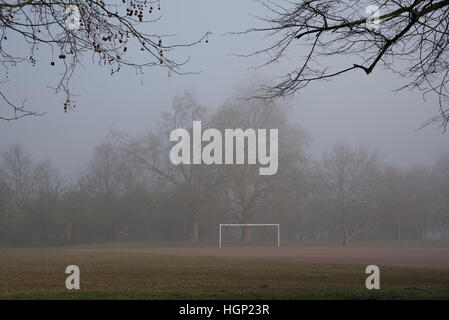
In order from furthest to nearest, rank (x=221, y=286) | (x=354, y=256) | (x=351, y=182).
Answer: (x=351, y=182), (x=354, y=256), (x=221, y=286)

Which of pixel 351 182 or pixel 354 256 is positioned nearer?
pixel 354 256

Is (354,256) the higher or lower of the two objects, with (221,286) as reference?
lower

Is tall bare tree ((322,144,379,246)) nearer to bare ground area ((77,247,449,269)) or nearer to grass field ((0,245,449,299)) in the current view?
bare ground area ((77,247,449,269))

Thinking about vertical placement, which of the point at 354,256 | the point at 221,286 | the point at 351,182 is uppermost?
the point at 351,182

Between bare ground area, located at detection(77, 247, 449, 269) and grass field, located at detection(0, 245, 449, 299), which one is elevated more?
grass field, located at detection(0, 245, 449, 299)

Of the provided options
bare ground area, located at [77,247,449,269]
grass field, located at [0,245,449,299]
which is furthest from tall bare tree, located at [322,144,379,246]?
grass field, located at [0,245,449,299]

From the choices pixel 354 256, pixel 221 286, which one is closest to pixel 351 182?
pixel 354 256

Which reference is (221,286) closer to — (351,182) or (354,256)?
(354,256)

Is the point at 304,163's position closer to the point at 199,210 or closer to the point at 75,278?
the point at 199,210

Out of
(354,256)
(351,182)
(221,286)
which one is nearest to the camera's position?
(221,286)

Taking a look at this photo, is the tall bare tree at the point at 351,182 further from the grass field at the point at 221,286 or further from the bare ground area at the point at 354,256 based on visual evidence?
the grass field at the point at 221,286

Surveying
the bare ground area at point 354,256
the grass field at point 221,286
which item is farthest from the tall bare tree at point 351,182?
the grass field at point 221,286

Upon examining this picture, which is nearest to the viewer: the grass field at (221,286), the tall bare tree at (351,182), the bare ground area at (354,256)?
the grass field at (221,286)
